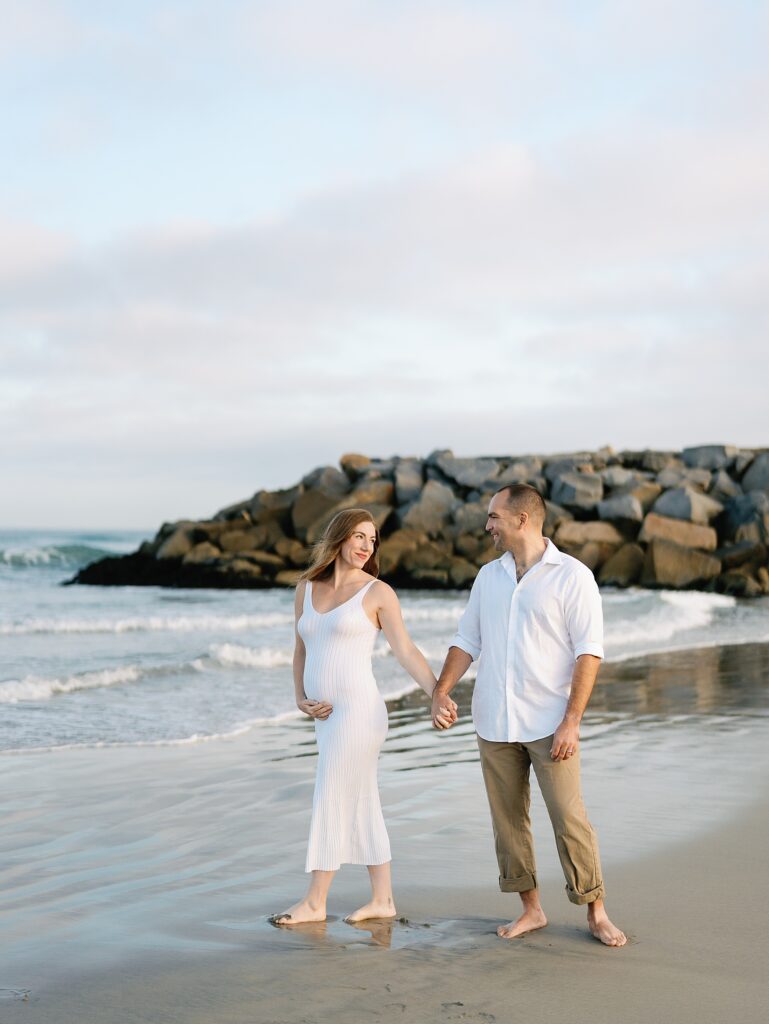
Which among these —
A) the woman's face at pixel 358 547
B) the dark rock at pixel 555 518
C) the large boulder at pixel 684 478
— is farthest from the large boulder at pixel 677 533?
the woman's face at pixel 358 547

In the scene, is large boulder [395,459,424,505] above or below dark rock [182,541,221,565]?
above

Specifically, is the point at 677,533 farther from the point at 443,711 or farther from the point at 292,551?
the point at 443,711

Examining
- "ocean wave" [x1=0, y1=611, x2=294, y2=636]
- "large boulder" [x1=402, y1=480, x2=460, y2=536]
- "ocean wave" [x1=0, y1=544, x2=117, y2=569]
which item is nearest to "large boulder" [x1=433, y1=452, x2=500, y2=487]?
"large boulder" [x1=402, y1=480, x2=460, y2=536]

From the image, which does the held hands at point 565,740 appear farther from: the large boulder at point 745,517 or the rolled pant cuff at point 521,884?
the large boulder at point 745,517

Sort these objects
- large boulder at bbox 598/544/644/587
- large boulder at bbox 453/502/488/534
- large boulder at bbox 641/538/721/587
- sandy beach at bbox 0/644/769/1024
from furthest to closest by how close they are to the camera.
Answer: large boulder at bbox 453/502/488/534 < large boulder at bbox 598/544/644/587 < large boulder at bbox 641/538/721/587 < sandy beach at bbox 0/644/769/1024

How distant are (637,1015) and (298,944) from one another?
131 cm

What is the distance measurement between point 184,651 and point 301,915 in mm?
11304

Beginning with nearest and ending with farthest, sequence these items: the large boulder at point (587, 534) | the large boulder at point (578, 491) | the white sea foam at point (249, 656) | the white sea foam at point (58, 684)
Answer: the white sea foam at point (58, 684) → the white sea foam at point (249, 656) → the large boulder at point (587, 534) → the large boulder at point (578, 491)

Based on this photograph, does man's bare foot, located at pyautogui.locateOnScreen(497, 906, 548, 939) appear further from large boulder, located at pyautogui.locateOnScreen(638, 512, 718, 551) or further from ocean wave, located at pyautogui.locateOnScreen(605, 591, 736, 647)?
large boulder, located at pyautogui.locateOnScreen(638, 512, 718, 551)

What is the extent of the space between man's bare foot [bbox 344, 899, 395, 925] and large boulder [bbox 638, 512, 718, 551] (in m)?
22.5

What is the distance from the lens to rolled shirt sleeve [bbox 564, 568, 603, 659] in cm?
436

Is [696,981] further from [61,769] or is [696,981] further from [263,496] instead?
[263,496]

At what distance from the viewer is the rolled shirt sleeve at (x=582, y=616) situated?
4.36 m

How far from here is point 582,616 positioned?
438 cm
